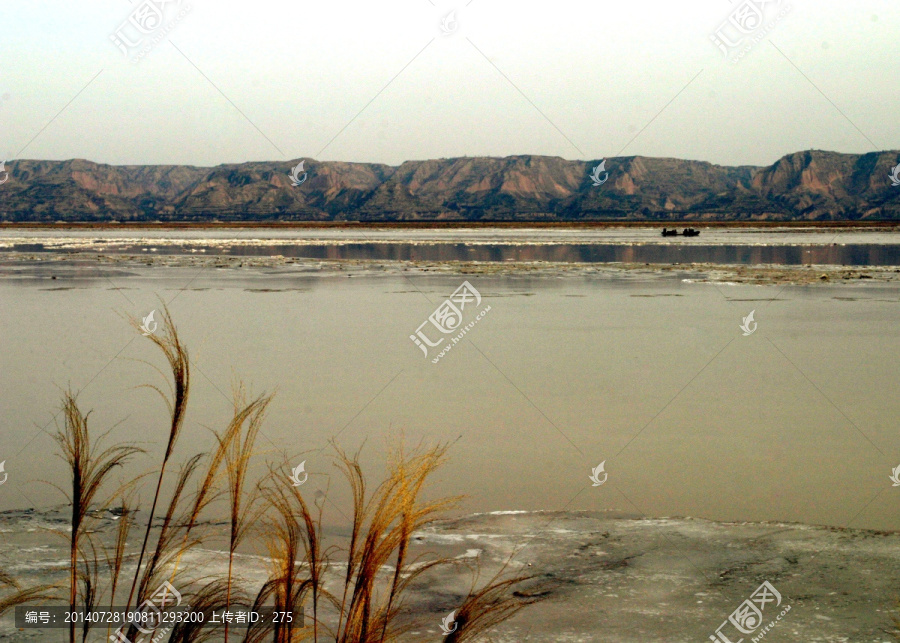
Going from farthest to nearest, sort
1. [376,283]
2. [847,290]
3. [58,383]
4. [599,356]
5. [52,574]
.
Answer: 1. [376,283]
2. [847,290]
3. [599,356]
4. [58,383]
5. [52,574]

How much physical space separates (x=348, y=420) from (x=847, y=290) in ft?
62.3

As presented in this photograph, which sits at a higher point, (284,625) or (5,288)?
(5,288)

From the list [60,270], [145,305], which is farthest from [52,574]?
[60,270]

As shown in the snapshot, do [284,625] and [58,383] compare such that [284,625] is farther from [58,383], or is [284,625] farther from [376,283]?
[376,283]

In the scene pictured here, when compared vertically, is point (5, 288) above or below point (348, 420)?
above

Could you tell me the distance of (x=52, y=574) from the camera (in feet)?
17.3

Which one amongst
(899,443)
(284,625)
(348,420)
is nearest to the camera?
(284,625)

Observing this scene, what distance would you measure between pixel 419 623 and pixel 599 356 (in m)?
8.79

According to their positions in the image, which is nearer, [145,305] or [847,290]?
[145,305]

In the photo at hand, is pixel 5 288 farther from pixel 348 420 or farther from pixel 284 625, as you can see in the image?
pixel 284 625

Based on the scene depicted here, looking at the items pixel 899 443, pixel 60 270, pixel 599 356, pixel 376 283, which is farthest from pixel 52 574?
pixel 60 270

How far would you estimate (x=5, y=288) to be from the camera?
2452 cm

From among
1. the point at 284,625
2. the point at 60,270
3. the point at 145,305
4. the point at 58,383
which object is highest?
the point at 60,270

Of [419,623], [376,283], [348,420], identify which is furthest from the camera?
[376,283]
